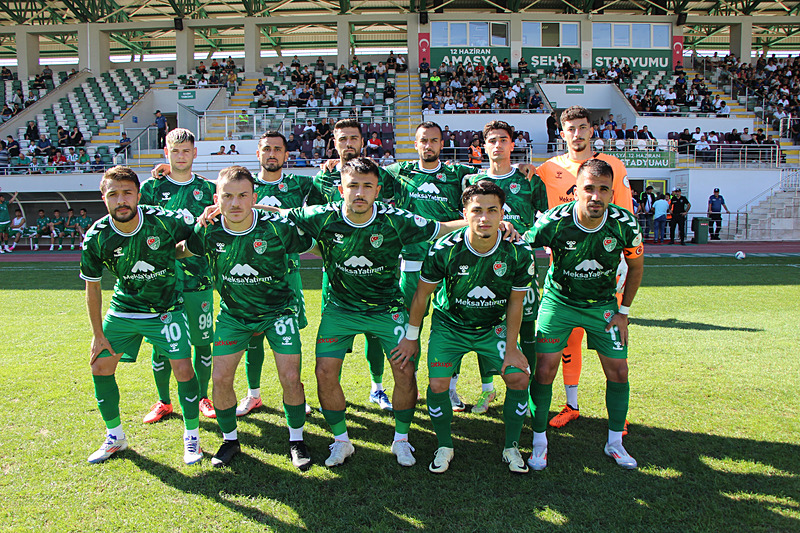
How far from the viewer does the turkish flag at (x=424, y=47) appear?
32688 mm

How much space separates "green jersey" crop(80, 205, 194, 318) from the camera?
4.13m

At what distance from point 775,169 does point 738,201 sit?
2.15 m

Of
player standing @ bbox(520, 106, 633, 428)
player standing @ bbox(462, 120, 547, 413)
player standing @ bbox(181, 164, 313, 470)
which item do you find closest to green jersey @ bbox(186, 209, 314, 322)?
player standing @ bbox(181, 164, 313, 470)

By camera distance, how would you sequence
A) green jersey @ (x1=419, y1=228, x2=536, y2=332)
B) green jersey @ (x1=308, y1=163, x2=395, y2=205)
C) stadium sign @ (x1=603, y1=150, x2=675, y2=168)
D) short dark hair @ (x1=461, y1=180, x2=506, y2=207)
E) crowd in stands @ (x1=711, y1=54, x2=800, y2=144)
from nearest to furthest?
short dark hair @ (x1=461, y1=180, x2=506, y2=207)
green jersey @ (x1=419, y1=228, x2=536, y2=332)
green jersey @ (x1=308, y1=163, x2=395, y2=205)
stadium sign @ (x1=603, y1=150, x2=675, y2=168)
crowd in stands @ (x1=711, y1=54, x2=800, y2=144)

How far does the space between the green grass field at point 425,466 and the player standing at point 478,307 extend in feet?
1.34

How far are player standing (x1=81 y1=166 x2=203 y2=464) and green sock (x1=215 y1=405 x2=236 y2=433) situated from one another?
0.22 metres

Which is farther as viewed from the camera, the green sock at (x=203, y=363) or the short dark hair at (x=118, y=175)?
the green sock at (x=203, y=363)

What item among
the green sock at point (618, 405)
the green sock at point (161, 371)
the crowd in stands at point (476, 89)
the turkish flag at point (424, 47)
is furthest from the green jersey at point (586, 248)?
the turkish flag at point (424, 47)

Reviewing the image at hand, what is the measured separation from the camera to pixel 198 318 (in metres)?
4.92

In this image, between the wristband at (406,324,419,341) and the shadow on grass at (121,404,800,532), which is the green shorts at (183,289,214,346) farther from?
the wristband at (406,324,419,341)

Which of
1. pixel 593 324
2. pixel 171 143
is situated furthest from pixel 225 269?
pixel 593 324

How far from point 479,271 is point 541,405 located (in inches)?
42.3

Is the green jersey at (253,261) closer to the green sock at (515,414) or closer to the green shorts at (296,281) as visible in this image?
the green shorts at (296,281)

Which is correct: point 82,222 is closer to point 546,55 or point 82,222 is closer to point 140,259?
point 140,259
